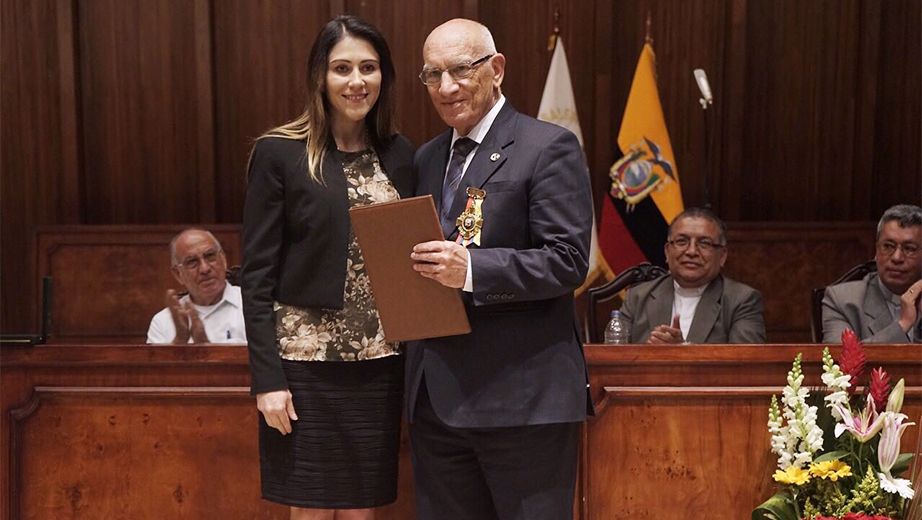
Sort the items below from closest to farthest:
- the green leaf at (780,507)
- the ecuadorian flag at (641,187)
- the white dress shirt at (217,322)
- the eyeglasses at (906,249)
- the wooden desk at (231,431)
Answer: the green leaf at (780,507)
the wooden desk at (231,431)
the eyeglasses at (906,249)
the white dress shirt at (217,322)
the ecuadorian flag at (641,187)

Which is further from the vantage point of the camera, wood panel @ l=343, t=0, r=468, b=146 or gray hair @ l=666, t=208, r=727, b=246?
wood panel @ l=343, t=0, r=468, b=146

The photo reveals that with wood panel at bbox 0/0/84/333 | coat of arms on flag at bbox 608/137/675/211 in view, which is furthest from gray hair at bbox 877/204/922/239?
wood panel at bbox 0/0/84/333

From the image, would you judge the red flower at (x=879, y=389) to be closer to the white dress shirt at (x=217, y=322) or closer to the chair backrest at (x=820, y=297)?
the chair backrest at (x=820, y=297)

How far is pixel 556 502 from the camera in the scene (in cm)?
229

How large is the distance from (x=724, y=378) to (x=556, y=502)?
849 mm

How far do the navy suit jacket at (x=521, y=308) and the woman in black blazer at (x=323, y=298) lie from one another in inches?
8.9

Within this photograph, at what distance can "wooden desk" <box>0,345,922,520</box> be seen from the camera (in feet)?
9.39

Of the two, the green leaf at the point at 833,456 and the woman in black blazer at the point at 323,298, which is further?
the green leaf at the point at 833,456

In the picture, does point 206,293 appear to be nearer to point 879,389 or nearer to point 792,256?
point 879,389

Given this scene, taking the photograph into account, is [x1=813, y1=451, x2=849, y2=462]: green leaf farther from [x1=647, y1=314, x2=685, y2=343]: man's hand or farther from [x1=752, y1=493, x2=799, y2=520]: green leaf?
[x1=647, y1=314, x2=685, y2=343]: man's hand

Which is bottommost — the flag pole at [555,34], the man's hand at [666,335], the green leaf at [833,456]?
the green leaf at [833,456]

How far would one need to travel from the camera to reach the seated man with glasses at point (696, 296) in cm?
386

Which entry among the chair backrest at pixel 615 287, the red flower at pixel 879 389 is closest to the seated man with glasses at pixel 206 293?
the chair backrest at pixel 615 287

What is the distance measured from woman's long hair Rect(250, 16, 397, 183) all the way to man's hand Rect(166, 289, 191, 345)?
5.06 feet
